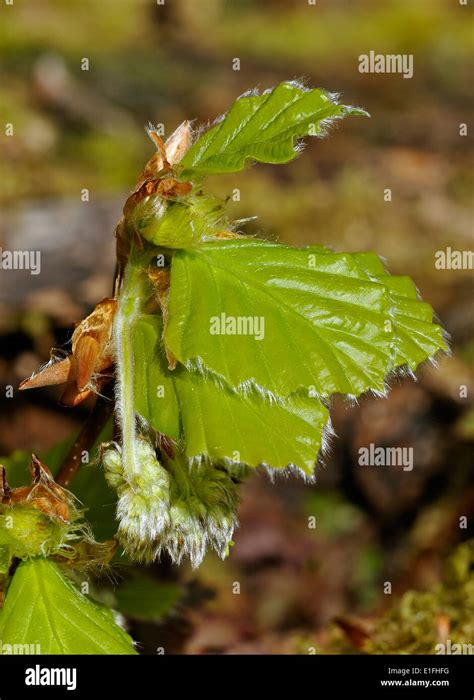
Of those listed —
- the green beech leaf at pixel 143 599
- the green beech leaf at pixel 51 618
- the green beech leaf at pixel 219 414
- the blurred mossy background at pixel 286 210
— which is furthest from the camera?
the blurred mossy background at pixel 286 210

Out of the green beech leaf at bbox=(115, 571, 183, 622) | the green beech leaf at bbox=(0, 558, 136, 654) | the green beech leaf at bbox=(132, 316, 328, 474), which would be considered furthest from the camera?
the green beech leaf at bbox=(115, 571, 183, 622)

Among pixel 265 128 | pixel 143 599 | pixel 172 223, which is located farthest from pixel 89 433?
pixel 143 599

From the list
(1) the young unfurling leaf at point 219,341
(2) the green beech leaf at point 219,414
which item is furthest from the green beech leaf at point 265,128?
(2) the green beech leaf at point 219,414

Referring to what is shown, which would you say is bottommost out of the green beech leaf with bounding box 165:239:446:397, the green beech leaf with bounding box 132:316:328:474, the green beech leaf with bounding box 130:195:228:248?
the green beech leaf with bounding box 132:316:328:474

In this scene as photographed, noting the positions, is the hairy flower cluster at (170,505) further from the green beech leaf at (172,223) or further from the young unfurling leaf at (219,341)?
the green beech leaf at (172,223)

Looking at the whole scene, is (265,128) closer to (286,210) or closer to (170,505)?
(170,505)

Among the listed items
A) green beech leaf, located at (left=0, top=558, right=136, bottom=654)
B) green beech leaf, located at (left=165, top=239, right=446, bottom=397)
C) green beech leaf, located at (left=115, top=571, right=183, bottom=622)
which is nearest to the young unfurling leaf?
green beech leaf, located at (left=165, top=239, right=446, bottom=397)

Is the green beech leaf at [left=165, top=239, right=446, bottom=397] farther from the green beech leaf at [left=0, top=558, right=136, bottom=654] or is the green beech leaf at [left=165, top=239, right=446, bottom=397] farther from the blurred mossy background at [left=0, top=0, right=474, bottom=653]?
the green beech leaf at [left=0, top=558, right=136, bottom=654]
